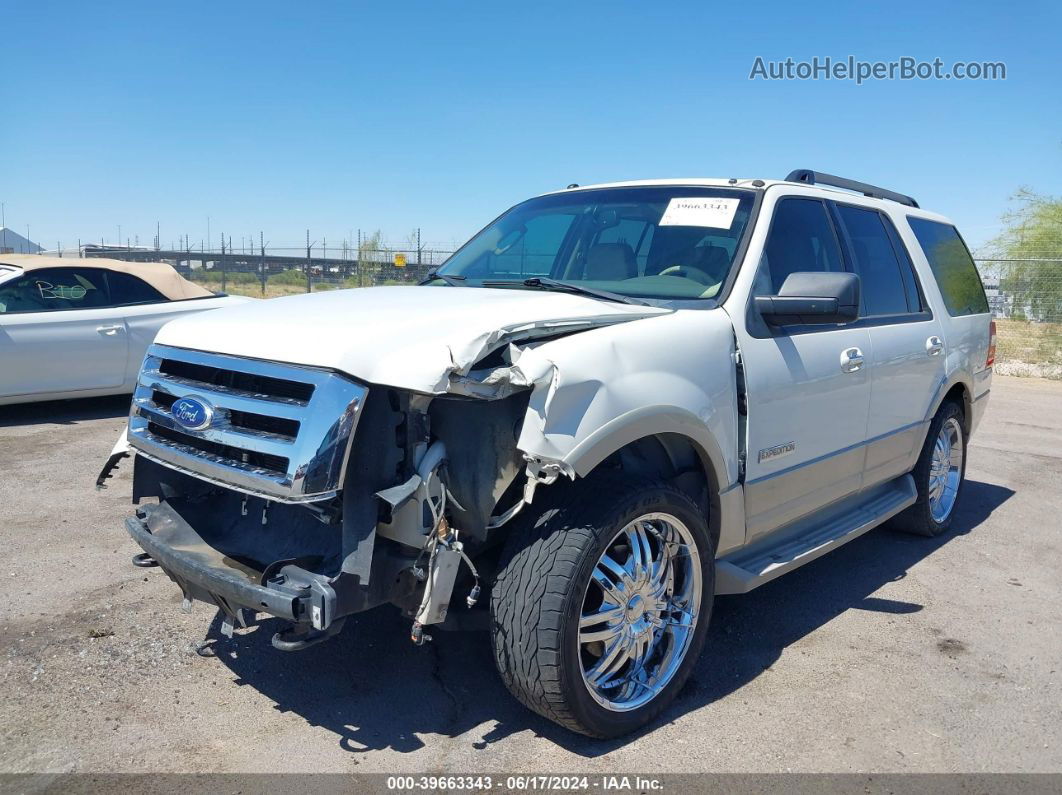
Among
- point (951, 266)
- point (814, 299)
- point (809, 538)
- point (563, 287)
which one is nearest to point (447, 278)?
point (563, 287)

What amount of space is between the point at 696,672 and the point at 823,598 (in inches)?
49.8

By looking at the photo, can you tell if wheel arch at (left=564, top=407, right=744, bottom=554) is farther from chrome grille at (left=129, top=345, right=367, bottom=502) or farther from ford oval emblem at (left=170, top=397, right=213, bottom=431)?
ford oval emblem at (left=170, top=397, right=213, bottom=431)

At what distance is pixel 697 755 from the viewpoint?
10.0 feet

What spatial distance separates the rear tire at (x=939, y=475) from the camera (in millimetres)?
5422

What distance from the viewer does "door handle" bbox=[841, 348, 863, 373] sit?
4.16 metres

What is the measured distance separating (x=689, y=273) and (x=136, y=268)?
726cm

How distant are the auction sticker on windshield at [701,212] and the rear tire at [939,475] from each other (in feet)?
7.62

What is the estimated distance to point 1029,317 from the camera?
16375mm

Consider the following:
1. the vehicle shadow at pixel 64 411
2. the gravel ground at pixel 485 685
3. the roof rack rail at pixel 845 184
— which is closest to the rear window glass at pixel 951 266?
the roof rack rail at pixel 845 184

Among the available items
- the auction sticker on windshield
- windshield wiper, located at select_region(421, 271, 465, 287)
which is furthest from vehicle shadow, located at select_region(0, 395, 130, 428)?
the auction sticker on windshield

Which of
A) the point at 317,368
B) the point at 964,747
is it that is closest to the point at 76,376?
the point at 317,368

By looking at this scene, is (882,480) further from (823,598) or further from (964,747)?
(964,747)

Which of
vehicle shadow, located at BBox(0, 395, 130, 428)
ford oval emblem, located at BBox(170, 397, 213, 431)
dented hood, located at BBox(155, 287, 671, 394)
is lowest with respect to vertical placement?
vehicle shadow, located at BBox(0, 395, 130, 428)

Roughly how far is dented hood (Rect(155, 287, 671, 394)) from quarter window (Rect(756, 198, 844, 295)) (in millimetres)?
758
